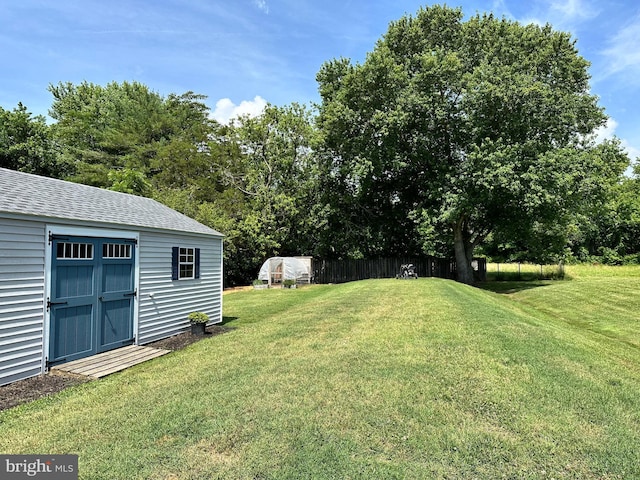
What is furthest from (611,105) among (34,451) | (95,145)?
(95,145)

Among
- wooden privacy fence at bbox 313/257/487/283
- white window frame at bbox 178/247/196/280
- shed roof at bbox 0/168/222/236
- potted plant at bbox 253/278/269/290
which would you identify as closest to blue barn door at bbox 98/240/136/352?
shed roof at bbox 0/168/222/236

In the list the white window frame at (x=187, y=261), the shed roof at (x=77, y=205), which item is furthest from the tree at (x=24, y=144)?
the white window frame at (x=187, y=261)

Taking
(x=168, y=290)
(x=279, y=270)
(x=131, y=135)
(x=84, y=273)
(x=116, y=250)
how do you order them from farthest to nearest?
(x=131, y=135), (x=279, y=270), (x=168, y=290), (x=116, y=250), (x=84, y=273)

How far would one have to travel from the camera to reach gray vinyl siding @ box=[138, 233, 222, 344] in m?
7.58

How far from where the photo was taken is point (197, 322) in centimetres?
830

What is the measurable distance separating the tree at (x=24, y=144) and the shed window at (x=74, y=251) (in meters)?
23.8

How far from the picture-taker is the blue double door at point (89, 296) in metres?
5.83

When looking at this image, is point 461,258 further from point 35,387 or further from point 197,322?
point 35,387

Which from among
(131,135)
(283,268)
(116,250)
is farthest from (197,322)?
(131,135)

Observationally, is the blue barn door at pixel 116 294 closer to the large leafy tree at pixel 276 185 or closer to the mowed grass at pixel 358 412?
the mowed grass at pixel 358 412

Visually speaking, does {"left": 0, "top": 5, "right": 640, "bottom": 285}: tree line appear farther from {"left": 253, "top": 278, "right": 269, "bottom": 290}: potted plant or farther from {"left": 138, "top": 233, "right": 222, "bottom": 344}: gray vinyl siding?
{"left": 138, "top": 233, "right": 222, "bottom": 344}: gray vinyl siding

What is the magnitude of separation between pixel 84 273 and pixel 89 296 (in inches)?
16.3

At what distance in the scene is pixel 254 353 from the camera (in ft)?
21.5

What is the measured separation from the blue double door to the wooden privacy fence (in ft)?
58.0
